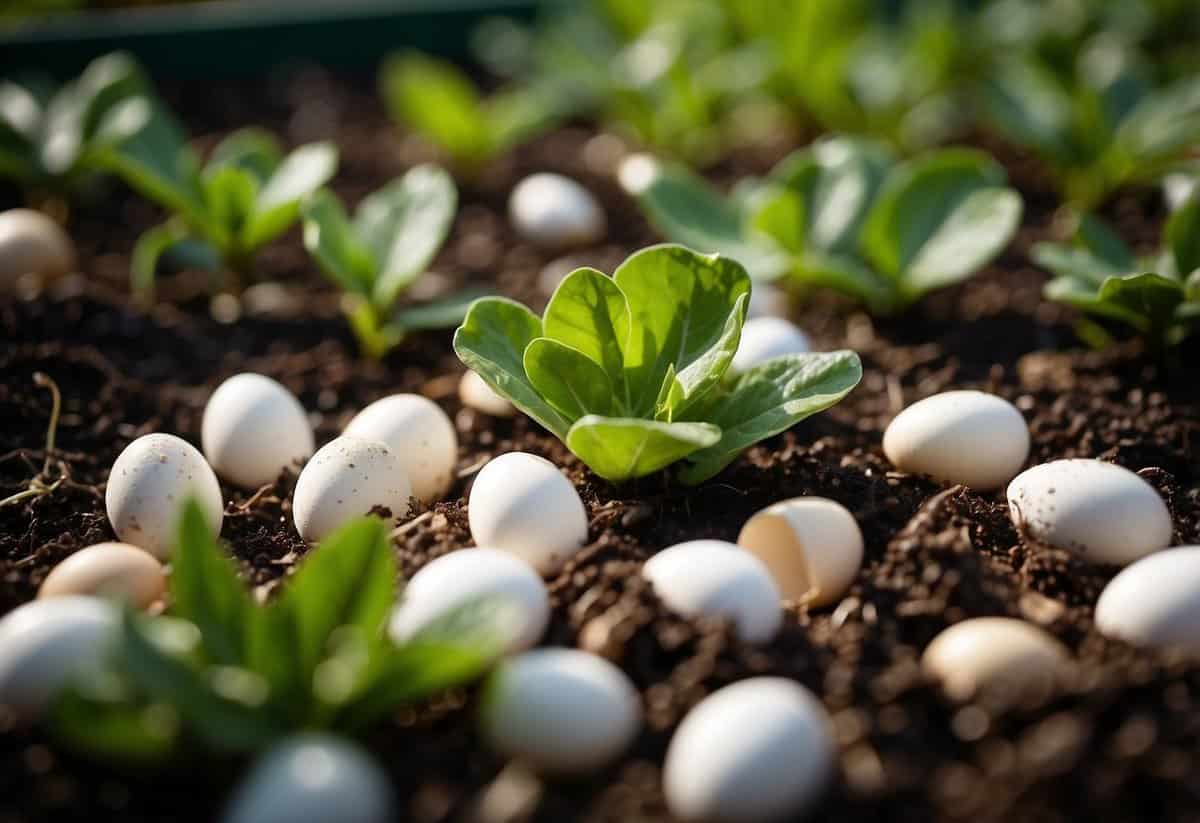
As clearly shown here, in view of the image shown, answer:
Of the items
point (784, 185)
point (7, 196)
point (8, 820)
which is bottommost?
point (8, 820)

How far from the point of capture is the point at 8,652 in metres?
0.87

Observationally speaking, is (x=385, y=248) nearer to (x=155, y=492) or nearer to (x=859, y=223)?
(x=155, y=492)

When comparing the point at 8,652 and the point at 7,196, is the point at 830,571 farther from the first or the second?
the point at 7,196

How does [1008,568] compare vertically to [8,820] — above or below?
below

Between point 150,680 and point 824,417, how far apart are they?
2.94 feet

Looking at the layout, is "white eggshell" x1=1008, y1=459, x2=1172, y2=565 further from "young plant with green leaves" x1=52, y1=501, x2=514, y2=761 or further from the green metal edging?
the green metal edging

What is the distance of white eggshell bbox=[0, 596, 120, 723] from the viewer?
86 cm

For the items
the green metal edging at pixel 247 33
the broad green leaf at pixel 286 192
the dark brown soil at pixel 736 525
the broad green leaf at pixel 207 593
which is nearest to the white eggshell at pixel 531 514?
the dark brown soil at pixel 736 525

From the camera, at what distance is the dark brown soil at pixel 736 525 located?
2.77 feet

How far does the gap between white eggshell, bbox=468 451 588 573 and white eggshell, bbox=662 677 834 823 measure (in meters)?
0.27

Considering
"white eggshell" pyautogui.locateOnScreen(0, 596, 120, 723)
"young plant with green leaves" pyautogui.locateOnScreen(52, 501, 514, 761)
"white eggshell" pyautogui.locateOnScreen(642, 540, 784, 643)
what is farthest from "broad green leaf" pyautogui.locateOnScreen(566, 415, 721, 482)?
"white eggshell" pyautogui.locateOnScreen(0, 596, 120, 723)

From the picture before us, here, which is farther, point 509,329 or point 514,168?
point 514,168

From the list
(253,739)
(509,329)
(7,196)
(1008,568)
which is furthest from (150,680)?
(7,196)

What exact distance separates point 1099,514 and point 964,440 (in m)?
0.17
